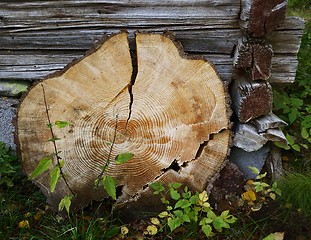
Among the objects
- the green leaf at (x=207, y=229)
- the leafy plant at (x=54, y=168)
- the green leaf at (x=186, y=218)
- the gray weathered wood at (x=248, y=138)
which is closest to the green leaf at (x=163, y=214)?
the green leaf at (x=186, y=218)

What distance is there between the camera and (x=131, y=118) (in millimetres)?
3145

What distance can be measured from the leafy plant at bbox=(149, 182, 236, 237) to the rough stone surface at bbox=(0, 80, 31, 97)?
1.11 metres

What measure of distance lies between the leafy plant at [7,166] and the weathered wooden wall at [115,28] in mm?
564

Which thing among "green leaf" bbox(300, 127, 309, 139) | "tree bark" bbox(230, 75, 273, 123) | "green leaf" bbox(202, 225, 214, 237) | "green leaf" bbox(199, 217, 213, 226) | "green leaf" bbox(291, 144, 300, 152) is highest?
"tree bark" bbox(230, 75, 273, 123)

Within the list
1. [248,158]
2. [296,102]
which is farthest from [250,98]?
[296,102]

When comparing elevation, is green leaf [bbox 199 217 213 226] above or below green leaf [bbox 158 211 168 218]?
below

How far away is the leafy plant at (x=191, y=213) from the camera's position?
3.01m

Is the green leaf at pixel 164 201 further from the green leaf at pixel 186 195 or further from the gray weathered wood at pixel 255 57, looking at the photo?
the gray weathered wood at pixel 255 57

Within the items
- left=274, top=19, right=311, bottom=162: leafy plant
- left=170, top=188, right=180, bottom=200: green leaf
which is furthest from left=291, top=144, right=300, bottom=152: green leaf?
left=170, top=188, right=180, bottom=200: green leaf

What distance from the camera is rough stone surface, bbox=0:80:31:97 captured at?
138 inches

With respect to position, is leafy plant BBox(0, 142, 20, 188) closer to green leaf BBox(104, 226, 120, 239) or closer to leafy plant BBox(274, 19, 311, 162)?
green leaf BBox(104, 226, 120, 239)

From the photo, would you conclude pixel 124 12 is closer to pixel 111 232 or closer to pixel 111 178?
pixel 111 178

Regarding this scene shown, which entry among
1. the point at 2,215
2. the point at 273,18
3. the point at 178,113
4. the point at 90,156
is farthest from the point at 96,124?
the point at 273,18

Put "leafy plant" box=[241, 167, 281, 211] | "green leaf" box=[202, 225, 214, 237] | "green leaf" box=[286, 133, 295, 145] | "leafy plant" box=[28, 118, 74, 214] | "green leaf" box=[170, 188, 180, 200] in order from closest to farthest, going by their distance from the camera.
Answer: "leafy plant" box=[28, 118, 74, 214] < "green leaf" box=[202, 225, 214, 237] < "green leaf" box=[170, 188, 180, 200] < "leafy plant" box=[241, 167, 281, 211] < "green leaf" box=[286, 133, 295, 145]
